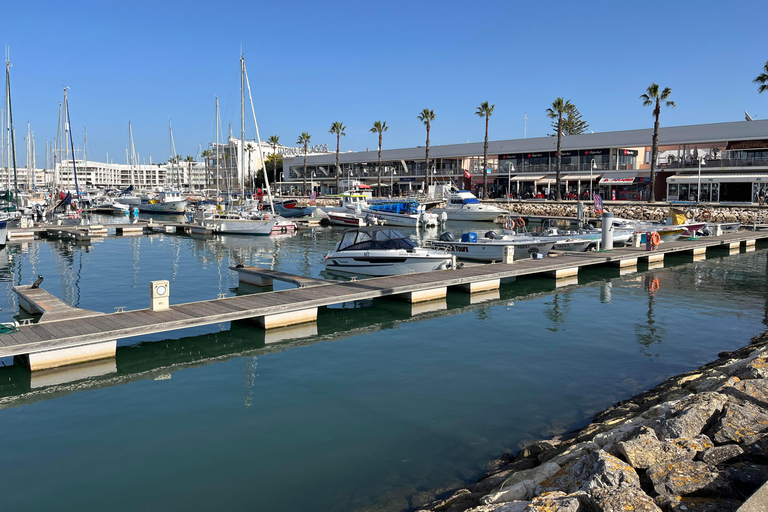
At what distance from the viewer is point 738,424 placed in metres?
7.31

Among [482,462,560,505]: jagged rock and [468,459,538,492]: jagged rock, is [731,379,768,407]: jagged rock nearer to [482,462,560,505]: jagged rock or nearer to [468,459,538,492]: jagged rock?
[468,459,538,492]: jagged rock

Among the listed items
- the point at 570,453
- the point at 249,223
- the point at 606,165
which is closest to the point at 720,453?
the point at 570,453

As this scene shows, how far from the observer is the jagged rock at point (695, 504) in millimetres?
5445

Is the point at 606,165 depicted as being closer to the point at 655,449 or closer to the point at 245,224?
the point at 245,224

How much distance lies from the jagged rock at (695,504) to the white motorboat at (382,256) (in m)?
19.0

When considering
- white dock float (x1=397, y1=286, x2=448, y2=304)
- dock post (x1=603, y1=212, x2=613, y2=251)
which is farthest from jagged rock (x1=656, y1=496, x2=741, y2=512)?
dock post (x1=603, y1=212, x2=613, y2=251)

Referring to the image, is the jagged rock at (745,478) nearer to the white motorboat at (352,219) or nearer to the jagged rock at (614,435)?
Answer: the jagged rock at (614,435)

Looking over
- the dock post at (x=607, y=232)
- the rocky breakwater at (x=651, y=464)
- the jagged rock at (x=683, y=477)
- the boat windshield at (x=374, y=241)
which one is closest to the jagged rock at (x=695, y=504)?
the rocky breakwater at (x=651, y=464)

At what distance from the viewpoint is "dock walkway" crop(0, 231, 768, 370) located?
13.2 meters

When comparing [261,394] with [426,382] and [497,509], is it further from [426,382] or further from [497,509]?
[497,509]

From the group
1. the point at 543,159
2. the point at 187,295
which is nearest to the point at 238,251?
the point at 187,295

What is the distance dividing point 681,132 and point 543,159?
17004mm

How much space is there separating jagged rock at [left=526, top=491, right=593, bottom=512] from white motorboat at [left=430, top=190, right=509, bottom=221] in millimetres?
57360

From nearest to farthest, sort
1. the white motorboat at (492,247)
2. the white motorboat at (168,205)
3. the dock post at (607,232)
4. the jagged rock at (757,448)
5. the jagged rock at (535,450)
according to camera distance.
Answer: the jagged rock at (757,448) < the jagged rock at (535,450) < the white motorboat at (492,247) < the dock post at (607,232) < the white motorboat at (168,205)
